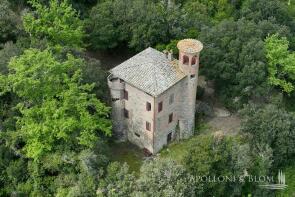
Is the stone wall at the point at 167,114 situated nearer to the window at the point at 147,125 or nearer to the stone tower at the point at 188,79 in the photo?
the stone tower at the point at 188,79

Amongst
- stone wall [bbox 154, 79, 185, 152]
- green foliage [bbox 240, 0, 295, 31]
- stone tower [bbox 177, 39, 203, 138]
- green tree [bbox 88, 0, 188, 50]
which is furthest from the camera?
green foliage [bbox 240, 0, 295, 31]

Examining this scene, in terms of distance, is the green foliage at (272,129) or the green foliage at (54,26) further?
the green foliage at (54,26)

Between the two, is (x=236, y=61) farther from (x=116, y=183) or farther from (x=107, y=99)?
(x=116, y=183)

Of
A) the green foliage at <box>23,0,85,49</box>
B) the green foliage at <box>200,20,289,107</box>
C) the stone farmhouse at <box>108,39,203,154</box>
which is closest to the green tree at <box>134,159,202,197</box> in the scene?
the stone farmhouse at <box>108,39,203,154</box>

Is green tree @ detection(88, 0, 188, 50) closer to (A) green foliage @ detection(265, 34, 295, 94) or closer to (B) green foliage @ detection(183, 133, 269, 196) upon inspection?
(A) green foliage @ detection(265, 34, 295, 94)

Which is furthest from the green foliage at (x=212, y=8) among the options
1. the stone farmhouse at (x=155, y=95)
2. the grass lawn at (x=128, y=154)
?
the grass lawn at (x=128, y=154)

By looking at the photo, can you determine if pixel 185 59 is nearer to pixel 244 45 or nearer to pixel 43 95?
pixel 244 45
